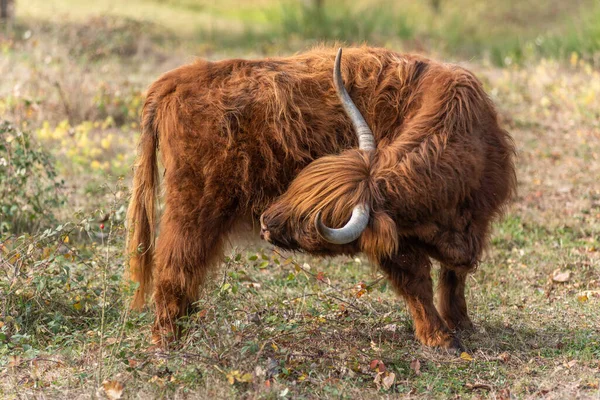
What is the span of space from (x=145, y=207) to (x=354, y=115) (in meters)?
1.39

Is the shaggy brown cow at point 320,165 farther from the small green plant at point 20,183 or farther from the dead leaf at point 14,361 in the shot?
the small green plant at point 20,183

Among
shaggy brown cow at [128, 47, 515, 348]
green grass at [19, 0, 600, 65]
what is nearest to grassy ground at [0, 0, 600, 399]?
shaggy brown cow at [128, 47, 515, 348]

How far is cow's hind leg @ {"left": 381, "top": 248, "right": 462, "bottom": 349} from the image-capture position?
4512 mm

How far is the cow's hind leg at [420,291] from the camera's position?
4.51 meters

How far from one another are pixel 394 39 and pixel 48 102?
6.83m

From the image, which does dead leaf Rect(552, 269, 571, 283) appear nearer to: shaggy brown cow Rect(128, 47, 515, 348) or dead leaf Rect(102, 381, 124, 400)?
shaggy brown cow Rect(128, 47, 515, 348)

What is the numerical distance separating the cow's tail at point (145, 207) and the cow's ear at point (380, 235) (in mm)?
1390

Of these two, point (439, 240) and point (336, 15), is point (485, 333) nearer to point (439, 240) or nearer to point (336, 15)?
point (439, 240)

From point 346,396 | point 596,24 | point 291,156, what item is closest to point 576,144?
point 596,24

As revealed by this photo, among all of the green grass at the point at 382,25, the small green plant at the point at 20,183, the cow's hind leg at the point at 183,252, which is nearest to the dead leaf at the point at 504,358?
the cow's hind leg at the point at 183,252

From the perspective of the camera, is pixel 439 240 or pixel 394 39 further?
pixel 394 39

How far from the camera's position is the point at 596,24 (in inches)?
472

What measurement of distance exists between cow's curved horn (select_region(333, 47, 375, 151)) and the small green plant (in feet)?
8.77

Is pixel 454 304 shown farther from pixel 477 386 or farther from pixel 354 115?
pixel 354 115
